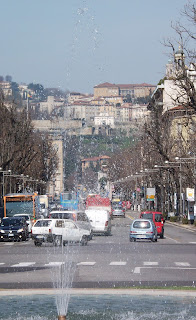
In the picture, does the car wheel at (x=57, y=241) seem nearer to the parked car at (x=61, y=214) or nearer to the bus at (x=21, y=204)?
the parked car at (x=61, y=214)

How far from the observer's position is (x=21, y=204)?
2805 inches

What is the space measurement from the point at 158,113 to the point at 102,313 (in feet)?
261

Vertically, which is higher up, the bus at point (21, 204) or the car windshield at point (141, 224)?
the car windshield at point (141, 224)

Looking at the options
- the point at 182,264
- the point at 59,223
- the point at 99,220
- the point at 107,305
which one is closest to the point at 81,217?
the point at 99,220

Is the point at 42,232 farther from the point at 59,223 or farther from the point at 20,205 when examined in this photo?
the point at 20,205

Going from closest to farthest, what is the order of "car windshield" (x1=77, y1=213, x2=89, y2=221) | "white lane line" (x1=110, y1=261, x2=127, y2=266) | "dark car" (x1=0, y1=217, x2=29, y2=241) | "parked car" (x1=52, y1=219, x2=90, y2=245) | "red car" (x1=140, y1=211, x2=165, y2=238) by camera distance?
"white lane line" (x1=110, y1=261, x2=127, y2=266) < "parked car" (x1=52, y1=219, x2=90, y2=245) < "dark car" (x1=0, y1=217, x2=29, y2=241) < "car windshield" (x1=77, y1=213, x2=89, y2=221) < "red car" (x1=140, y1=211, x2=165, y2=238)

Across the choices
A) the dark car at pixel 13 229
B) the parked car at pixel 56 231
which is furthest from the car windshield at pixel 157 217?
the parked car at pixel 56 231

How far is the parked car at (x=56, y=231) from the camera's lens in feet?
149

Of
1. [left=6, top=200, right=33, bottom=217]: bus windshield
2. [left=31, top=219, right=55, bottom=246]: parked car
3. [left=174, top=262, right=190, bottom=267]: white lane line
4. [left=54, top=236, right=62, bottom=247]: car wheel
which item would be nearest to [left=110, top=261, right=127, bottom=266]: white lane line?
[left=174, top=262, right=190, bottom=267]: white lane line

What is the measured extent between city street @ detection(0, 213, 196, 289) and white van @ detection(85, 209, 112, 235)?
473 inches

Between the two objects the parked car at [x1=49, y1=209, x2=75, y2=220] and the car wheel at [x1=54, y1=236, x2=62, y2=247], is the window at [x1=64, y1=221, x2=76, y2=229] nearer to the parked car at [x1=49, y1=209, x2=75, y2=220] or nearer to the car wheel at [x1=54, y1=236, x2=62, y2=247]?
the car wheel at [x1=54, y1=236, x2=62, y2=247]

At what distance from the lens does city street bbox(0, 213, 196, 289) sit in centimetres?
2348

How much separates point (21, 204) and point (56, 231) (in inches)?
992

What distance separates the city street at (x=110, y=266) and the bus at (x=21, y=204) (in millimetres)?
24950
